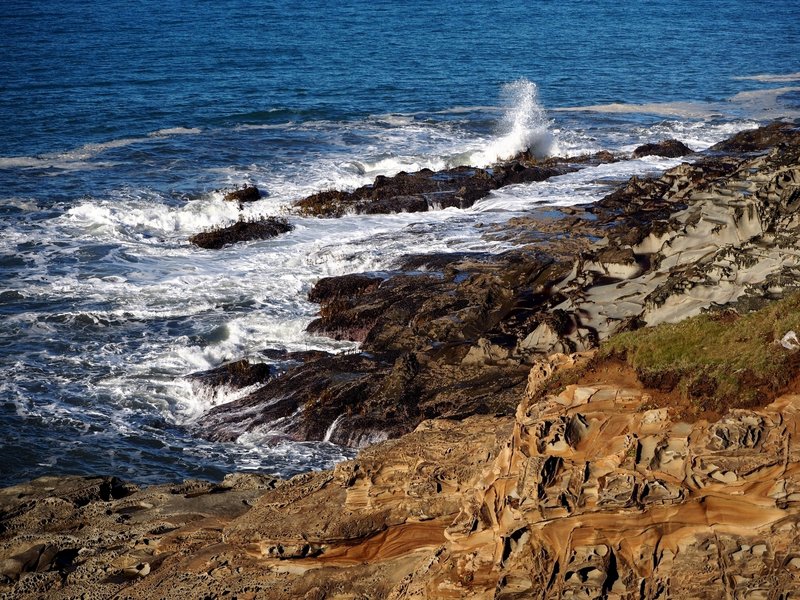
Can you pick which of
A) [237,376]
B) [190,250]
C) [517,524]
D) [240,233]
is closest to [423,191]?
[240,233]

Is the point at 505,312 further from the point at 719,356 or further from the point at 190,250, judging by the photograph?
the point at 190,250

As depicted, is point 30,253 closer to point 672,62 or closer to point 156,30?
point 156,30

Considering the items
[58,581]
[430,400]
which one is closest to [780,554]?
[58,581]

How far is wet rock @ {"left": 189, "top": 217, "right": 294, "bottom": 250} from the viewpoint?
31333mm

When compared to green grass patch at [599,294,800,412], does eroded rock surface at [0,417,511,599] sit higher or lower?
lower

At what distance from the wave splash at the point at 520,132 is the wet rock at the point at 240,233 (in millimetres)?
13271

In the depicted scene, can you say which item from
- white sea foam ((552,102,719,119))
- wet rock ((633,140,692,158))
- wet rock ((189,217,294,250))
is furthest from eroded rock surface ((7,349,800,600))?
white sea foam ((552,102,719,119))

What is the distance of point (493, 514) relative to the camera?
363 inches

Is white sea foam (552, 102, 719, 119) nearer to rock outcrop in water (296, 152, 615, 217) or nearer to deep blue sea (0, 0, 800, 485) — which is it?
deep blue sea (0, 0, 800, 485)

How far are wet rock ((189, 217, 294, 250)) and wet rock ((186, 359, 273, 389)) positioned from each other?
10.2 m

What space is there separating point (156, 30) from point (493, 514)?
213 feet

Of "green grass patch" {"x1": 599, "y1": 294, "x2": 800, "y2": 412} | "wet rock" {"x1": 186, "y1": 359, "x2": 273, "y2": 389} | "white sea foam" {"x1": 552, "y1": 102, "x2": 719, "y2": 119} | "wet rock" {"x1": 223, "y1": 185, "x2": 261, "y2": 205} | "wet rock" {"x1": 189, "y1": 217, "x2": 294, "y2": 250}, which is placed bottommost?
"wet rock" {"x1": 186, "y1": 359, "x2": 273, "y2": 389}

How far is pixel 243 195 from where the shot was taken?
3622cm

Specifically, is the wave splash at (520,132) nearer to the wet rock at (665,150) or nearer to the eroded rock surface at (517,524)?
the wet rock at (665,150)
